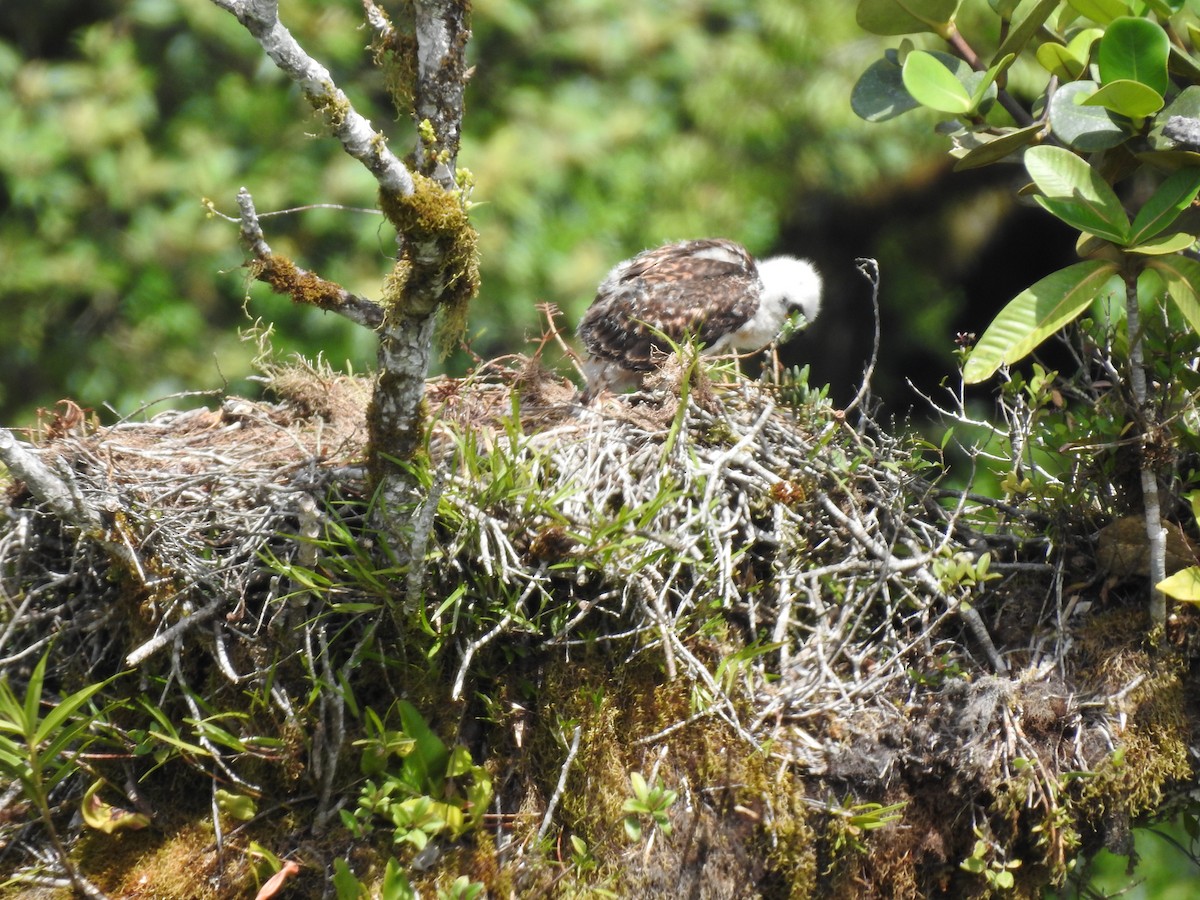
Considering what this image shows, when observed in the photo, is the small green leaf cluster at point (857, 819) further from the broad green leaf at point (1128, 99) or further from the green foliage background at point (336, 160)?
the green foliage background at point (336, 160)

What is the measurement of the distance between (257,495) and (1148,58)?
226 centimetres

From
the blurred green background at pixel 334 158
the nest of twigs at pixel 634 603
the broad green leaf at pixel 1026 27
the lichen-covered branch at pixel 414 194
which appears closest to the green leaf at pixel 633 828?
the nest of twigs at pixel 634 603

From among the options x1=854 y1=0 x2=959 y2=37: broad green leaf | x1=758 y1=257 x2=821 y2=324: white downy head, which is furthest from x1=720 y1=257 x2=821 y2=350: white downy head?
x1=854 y1=0 x2=959 y2=37: broad green leaf

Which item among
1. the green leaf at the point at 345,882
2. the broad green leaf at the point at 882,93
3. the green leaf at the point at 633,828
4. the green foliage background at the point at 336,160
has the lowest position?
the green leaf at the point at 633,828

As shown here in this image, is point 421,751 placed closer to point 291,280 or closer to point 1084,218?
point 291,280

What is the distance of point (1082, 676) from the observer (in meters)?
2.50

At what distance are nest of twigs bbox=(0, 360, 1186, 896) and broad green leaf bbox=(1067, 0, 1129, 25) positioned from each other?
3.62 feet

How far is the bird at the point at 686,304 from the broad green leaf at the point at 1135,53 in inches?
67.8

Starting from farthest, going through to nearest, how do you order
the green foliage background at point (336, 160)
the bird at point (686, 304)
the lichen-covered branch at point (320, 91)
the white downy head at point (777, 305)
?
the green foliage background at point (336, 160) < the white downy head at point (777, 305) < the bird at point (686, 304) < the lichen-covered branch at point (320, 91)

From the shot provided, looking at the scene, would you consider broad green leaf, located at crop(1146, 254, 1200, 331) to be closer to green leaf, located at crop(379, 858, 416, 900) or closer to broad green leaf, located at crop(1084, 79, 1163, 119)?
broad green leaf, located at crop(1084, 79, 1163, 119)

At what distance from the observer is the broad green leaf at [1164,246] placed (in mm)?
2184

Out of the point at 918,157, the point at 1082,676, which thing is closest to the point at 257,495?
the point at 1082,676

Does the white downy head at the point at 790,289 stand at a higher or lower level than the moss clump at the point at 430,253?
higher

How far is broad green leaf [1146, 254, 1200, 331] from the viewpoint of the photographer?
2.27 m
